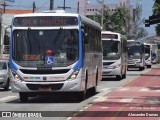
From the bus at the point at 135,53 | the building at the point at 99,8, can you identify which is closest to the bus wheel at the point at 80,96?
the bus at the point at 135,53

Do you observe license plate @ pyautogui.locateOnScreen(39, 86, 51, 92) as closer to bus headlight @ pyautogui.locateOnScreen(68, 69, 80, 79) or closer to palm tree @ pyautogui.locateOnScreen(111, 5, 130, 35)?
bus headlight @ pyautogui.locateOnScreen(68, 69, 80, 79)

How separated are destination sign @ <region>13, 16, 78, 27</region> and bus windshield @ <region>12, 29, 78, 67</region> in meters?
0.25

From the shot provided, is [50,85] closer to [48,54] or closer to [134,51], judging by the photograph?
[48,54]

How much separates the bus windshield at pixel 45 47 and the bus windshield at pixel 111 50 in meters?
17.0

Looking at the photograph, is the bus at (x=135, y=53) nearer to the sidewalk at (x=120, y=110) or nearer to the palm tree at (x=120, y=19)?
the palm tree at (x=120, y=19)

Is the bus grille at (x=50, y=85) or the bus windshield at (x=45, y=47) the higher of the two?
the bus windshield at (x=45, y=47)

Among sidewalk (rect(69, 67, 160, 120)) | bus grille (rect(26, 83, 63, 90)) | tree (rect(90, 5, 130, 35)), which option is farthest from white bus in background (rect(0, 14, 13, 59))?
tree (rect(90, 5, 130, 35))

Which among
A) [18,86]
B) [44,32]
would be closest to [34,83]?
[18,86]

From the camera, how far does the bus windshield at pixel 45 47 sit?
66.5 ft

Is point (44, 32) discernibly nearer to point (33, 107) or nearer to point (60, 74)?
point (60, 74)

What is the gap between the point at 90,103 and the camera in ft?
66.1

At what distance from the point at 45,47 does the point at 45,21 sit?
3.31 ft

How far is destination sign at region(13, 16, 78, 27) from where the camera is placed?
20750 millimetres

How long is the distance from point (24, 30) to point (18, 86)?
6.90 ft
